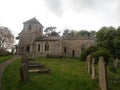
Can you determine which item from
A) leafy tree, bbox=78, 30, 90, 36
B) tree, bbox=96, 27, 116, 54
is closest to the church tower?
tree, bbox=96, 27, 116, 54

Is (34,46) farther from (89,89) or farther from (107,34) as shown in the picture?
(89,89)

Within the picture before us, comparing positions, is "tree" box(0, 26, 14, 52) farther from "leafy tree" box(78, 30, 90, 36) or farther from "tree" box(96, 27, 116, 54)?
"leafy tree" box(78, 30, 90, 36)

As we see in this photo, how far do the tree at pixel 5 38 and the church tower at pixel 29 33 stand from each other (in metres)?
3.13

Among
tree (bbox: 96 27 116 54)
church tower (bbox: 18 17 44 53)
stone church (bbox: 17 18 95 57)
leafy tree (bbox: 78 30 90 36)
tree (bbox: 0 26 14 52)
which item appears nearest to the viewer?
tree (bbox: 96 27 116 54)

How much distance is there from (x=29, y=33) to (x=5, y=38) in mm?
7406

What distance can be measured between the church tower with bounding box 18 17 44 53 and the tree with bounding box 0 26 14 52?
3128 millimetres

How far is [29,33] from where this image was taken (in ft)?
204

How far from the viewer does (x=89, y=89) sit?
1600cm

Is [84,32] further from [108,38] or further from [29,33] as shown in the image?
[108,38]

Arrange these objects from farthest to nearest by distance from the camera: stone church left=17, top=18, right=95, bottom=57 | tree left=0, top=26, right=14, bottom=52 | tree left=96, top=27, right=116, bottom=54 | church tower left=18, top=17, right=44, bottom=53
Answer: church tower left=18, top=17, right=44, bottom=53 → tree left=0, top=26, right=14, bottom=52 → stone church left=17, top=18, right=95, bottom=57 → tree left=96, top=27, right=116, bottom=54

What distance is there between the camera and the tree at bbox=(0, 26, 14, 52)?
191ft

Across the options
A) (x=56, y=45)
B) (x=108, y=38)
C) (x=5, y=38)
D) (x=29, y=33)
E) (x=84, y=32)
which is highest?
(x=84, y=32)

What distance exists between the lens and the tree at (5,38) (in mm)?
58188

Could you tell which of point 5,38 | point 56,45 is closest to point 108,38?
point 56,45
